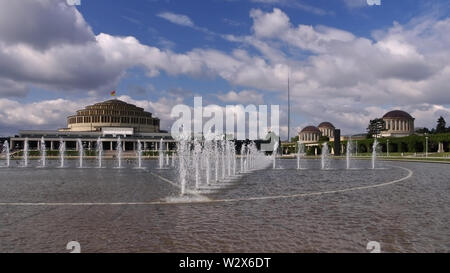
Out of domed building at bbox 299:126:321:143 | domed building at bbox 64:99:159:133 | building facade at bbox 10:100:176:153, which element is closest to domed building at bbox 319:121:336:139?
domed building at bbox 299:126:321:143

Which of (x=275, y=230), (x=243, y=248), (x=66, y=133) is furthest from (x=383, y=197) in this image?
(x=66, y=133)

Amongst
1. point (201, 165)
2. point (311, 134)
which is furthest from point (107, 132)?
point (201, 165)

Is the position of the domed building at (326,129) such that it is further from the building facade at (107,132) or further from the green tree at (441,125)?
the building facade at (107,132)

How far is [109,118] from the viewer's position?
129 metres

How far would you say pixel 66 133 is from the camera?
387 ft

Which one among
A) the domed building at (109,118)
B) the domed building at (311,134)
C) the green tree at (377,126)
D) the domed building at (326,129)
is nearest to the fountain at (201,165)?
the domed building at (109,118)

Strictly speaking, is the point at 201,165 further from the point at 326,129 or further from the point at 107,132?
the point at 326,129

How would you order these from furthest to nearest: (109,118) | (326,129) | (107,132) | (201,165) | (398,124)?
(326,129) < (398,124) < (109,118) < (107,132) < (201,165)

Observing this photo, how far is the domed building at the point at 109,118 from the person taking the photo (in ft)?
422
